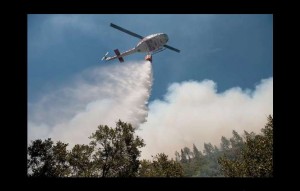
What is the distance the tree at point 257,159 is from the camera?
2564 inches

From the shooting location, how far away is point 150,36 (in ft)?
243

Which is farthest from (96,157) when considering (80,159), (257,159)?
(257,159)

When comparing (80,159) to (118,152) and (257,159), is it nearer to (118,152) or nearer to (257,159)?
(118,152)

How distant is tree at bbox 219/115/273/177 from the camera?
65.1m

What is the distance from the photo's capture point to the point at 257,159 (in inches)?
2643

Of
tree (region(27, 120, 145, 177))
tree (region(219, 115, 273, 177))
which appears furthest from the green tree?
tree (region(219, 115, 273, 177))

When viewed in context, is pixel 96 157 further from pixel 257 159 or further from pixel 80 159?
pixel 257 159

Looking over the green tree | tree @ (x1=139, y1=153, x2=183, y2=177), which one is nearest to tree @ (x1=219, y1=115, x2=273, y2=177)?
tree @ (x1=139, y1=153, x2=183, y2=177)

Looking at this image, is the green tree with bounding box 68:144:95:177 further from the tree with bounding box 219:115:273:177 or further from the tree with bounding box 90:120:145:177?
the tree with bounding box 219:115:273:177

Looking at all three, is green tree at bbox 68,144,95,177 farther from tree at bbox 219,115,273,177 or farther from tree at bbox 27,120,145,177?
tree at bbox 219,115,273,177
